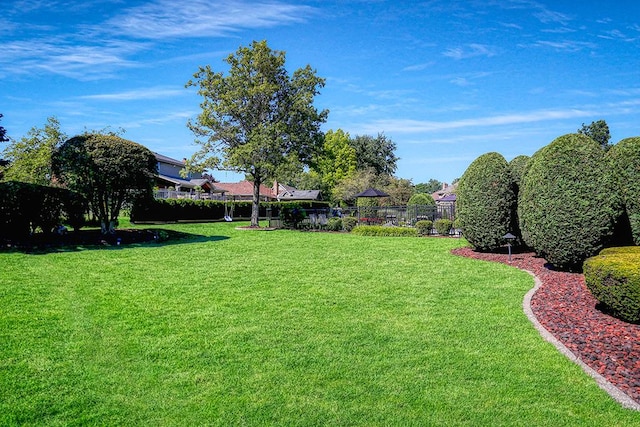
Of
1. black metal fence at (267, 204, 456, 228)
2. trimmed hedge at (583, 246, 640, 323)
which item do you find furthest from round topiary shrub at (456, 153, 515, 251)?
black metal fence at (267, 204, 456, 228)

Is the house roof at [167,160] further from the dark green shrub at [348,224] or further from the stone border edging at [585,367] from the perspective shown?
the stone border edging at [585,367]

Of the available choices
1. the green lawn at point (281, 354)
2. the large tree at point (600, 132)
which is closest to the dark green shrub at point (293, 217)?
the green lawn at point (281, 354)

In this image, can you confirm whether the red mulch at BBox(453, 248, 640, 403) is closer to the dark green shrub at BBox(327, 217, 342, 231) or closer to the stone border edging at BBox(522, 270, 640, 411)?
the stone border edging at BBox(522, 270, 640, 411)

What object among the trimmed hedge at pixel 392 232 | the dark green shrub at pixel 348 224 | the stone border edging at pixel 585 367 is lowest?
the stone border edging at pixel 585 367

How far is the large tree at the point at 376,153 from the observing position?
64812 mm

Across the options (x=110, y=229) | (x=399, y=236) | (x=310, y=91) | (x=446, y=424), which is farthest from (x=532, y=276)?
(x=310, y=91)

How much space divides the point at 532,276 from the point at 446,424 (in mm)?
7139

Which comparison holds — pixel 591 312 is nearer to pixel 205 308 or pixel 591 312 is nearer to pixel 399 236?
pixel 205 308

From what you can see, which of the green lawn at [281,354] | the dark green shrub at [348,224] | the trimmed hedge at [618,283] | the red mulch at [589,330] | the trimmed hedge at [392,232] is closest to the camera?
the green lawn at [281,354]

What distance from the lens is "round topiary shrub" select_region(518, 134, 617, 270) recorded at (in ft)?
29.6

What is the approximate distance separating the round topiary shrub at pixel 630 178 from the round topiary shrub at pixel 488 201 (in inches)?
131

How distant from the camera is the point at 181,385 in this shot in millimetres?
4219

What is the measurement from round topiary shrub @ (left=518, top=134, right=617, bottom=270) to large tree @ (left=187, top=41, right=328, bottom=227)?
16960 mm

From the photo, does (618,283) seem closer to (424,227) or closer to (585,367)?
(585,367)
